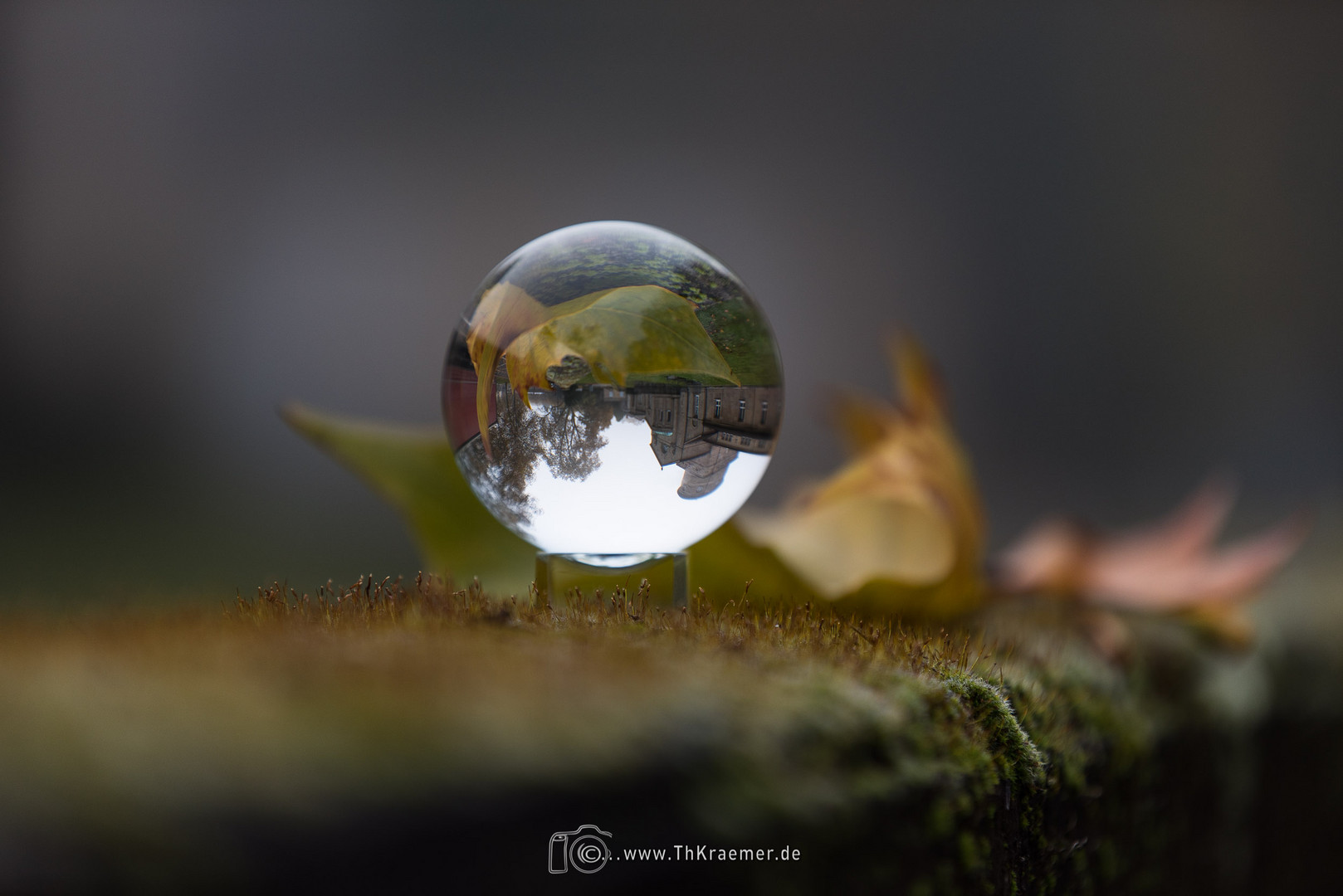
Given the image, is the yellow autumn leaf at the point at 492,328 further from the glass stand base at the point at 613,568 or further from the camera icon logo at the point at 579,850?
the camera icon logo at the point at 579,850

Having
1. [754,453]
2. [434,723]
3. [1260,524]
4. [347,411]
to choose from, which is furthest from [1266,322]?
[434,723]

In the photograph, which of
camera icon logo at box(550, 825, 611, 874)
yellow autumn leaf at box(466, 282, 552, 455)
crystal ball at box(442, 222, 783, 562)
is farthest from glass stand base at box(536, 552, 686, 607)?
camera icon logo at box(550, 825, 611, 874)

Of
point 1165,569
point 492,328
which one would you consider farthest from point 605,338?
point 1165,569

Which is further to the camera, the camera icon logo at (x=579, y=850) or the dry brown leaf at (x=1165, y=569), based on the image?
the dry brown leaf at (x=1165, y=569)

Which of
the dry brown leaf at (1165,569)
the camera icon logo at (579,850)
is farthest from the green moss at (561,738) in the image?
the dry brown leaf at (1165,569)

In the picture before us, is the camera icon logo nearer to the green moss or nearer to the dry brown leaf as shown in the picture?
the green moss

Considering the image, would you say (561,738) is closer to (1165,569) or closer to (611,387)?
(611,387)
